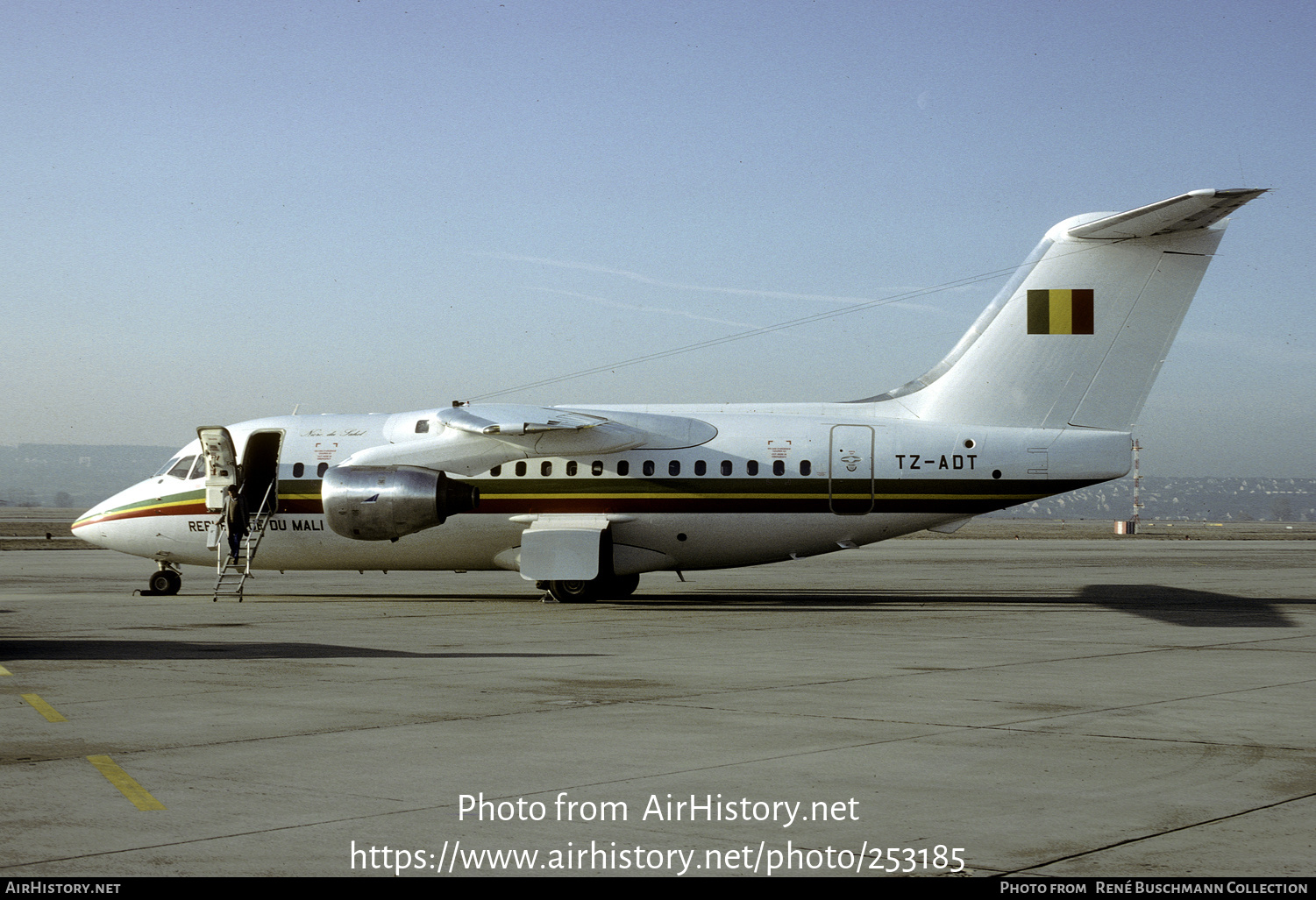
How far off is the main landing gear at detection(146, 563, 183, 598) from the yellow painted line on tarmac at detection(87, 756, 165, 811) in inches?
798

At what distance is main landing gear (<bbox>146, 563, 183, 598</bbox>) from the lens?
2847cm

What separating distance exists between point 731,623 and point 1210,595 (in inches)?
530

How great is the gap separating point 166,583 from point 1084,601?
809 inches

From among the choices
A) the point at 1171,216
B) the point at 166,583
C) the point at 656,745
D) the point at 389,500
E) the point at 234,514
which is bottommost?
the point at 166,583

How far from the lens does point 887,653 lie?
16688mm

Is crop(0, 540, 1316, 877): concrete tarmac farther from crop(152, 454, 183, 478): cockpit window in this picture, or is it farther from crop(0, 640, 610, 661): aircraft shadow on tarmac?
crop(152, 454, 183, 478): cockpit window

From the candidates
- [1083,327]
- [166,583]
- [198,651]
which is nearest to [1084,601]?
[1083,327]

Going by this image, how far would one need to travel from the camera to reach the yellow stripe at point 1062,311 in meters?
24.2

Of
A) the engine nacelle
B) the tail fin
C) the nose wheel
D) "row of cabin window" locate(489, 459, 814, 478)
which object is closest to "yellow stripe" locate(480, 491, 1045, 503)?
"row of cabin window" locate(489, 459, 814, 478)

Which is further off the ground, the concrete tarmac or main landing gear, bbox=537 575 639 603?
the concrete tarmac

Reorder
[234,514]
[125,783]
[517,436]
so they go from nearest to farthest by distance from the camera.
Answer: [125,783] → [517,436] → [234,514]

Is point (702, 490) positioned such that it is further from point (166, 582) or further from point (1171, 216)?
point (166, 582)

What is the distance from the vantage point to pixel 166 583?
2864 cm
